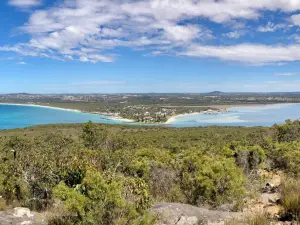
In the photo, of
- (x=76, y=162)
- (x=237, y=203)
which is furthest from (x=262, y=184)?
(x=76, y=162)

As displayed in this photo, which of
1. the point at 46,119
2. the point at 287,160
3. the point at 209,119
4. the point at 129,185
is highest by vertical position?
A: the point at 129,185

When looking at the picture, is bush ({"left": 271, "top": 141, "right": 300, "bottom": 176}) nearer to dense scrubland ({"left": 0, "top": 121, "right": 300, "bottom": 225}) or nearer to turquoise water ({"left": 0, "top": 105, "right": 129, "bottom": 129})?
dense scrubland ({"left": 0, "top": 121, "right": 300, "bottom": 225})

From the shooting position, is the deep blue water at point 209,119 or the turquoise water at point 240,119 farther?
the deep blue water at point 209,119

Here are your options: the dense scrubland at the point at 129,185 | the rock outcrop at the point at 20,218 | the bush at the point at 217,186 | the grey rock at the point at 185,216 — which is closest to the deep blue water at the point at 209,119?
the dense scrubland at the point at 129,185

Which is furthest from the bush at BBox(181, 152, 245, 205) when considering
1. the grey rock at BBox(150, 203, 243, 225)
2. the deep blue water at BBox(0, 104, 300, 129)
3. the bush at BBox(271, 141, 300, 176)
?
the deep blue water at BBox(0, 104, 300, 129)

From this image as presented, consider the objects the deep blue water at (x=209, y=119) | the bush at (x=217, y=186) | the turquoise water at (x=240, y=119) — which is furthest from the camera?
the deep blue water at (x=209, y=119)

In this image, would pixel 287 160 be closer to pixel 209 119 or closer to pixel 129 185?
pixel 129 185

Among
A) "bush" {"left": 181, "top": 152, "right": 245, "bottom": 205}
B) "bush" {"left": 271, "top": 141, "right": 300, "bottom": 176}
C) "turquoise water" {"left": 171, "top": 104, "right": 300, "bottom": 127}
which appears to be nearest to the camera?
"bush" {"left": 181, "top": 152, "right": 245, "bottom": 205}

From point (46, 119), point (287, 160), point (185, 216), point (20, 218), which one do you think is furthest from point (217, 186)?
point (46, 119)

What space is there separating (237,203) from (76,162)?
17.0 ft

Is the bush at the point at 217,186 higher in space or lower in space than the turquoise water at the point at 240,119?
higher

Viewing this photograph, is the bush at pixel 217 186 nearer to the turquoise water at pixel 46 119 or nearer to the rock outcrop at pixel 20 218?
the rock outcrop at pixel 20 218

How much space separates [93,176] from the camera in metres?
5.00

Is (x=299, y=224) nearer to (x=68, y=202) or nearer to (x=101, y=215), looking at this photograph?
(x=101, y=215)
